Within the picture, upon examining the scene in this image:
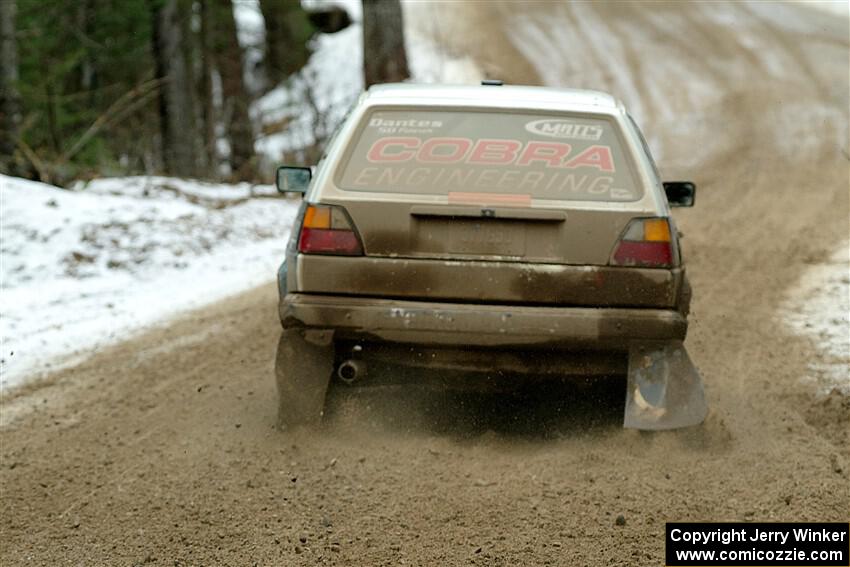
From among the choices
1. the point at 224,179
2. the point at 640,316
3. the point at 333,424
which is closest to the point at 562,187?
the point at 640,316

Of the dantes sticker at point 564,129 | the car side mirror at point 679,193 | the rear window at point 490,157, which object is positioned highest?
the dantes sticker at point 564,129

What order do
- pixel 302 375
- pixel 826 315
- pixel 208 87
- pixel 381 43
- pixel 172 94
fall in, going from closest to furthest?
pixel 302 375
pixel 826 315
pixel 172 94
pixel 381 43
pixel 208 87

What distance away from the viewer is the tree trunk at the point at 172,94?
1712 centimetres

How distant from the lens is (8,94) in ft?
41.8

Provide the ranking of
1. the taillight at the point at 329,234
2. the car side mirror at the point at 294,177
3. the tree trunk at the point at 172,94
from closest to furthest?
the taillight at the point at 329,234 → the car side mirror at the point at 294,177 → the tree trunk at the point at 172,94

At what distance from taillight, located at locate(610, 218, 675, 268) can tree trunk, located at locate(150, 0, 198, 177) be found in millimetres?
12879

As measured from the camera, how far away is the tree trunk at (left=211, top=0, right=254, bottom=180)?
19672 mm

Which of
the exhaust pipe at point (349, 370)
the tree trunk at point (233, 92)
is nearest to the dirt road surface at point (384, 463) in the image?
the exhaust pipe at point (349, 370)

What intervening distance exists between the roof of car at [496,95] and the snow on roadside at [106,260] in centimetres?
303

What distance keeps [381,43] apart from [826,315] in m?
10.7

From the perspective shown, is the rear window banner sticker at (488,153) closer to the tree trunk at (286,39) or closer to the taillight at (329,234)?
the taillight at (329,234)

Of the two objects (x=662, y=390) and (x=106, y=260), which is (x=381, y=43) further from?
(x=662, y=390)

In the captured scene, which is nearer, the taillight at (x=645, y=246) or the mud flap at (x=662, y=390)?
the taillight at (x=645, y=246)

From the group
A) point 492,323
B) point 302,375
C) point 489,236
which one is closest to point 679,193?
point 489,236
